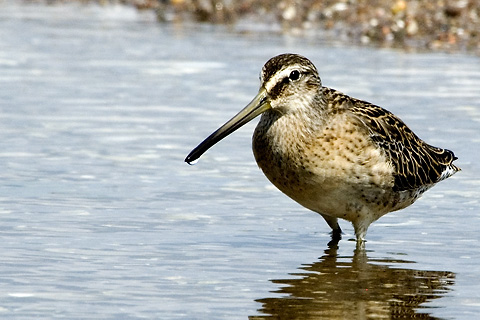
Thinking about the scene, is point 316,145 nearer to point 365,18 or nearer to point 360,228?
point 360,228

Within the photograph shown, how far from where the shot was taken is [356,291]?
22.3ft

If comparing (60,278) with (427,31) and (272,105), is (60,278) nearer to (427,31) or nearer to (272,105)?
(272,105)

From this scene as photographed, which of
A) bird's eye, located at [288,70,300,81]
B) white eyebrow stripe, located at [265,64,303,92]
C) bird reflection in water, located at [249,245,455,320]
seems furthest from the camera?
bird's eye, located at [288,70,300,81]

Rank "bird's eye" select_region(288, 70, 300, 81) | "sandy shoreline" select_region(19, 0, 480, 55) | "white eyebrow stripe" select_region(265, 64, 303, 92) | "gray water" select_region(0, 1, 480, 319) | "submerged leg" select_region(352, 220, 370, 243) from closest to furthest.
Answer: "gray water" select_region(0, 1, 480, 319), "white eyebrow stripe" select_region(265, 64, 303, 92), "bird's eye" select_region(288, 70, 300, 81), "submerged leg" select_region(352, 220, 370, 243), "sandy shoreline" select_region(19, 0, 480, 55)

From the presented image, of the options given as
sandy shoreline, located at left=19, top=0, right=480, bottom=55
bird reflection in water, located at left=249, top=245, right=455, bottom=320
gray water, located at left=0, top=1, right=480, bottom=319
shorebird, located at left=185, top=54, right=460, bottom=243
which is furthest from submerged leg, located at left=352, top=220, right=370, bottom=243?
sandy shoreline, located at left=19, top=0, right=480, bottom=55

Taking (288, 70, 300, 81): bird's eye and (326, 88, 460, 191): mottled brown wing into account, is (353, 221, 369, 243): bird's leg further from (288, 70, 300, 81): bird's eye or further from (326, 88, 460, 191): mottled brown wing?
(288, 70, 300, 81): bird's eye

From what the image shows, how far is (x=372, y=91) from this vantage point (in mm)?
13320

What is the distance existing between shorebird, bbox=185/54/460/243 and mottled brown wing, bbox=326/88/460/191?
0.02m

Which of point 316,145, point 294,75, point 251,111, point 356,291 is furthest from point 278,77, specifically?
point 356,291

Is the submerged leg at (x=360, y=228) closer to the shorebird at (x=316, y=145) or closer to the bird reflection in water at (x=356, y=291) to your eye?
the shorebird at (x=316, y=145)

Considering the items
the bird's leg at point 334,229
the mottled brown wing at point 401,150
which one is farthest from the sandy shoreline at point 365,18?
the bird's leg at point 334,229

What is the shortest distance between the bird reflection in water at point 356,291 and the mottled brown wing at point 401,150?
784 mm

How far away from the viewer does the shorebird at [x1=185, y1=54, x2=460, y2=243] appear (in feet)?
24.8

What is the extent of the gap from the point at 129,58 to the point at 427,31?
4817 mm
